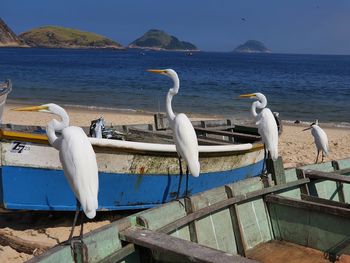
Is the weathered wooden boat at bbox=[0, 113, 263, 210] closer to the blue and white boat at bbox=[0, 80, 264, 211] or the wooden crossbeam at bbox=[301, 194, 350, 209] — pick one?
the blue and white boat at bbox=[0, 80, 264, 211]

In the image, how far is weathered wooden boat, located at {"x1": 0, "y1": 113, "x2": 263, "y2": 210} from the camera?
598 cm

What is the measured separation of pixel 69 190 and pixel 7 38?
6898 inches

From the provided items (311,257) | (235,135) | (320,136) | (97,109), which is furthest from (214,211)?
(97,109)

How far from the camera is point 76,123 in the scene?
16.8 metres

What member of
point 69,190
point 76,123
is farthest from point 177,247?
point 76,123

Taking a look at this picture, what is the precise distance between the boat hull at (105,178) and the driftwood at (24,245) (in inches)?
17.1

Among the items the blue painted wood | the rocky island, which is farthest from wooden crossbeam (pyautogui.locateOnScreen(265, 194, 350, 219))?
the rocky island

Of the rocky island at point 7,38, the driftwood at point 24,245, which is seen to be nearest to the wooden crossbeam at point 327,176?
the driftwood at point 24,245

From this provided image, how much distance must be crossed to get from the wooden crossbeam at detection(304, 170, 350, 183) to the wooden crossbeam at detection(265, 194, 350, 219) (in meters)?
0.56

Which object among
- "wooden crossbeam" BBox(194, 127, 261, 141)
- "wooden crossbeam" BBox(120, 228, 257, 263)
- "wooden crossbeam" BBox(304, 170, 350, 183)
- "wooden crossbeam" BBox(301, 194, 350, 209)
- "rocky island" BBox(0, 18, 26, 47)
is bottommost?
"wooden crossbeam" BBox(301, 194, 350, 209)

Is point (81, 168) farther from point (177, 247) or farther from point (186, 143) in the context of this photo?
point (186, 143)

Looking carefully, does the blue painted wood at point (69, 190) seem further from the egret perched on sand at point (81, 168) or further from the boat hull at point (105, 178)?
the egret perched on sand at point (81, 168)

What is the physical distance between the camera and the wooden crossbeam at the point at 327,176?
221 inches

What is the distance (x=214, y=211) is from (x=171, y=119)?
1.61 metres
